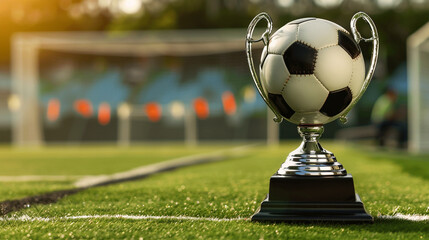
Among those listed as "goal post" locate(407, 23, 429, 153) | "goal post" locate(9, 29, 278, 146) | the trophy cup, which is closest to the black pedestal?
the trophy cup

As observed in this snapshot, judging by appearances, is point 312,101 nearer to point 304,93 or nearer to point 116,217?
point 304,93

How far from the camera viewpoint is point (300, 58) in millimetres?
2613

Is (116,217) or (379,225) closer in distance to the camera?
(379,225)

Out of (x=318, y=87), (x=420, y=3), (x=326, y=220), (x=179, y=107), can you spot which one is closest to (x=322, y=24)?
(x=318, y=87)

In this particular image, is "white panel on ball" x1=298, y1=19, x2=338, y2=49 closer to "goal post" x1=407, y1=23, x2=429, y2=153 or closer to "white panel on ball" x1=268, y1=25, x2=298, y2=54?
"white panel on ball" x1=268, y1=25, x2=298, y2=54

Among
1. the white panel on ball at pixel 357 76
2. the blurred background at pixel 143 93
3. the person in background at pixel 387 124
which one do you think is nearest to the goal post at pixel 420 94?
the person in background at pixel 387 124

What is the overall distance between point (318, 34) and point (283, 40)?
176 mm

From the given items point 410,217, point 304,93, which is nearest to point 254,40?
point 304,93

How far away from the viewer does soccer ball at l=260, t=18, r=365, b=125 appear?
2600 mm

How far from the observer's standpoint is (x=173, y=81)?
19.5 meters

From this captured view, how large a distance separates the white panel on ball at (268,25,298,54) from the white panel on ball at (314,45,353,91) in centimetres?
16

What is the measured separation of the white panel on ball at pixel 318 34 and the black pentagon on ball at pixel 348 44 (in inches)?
1.0

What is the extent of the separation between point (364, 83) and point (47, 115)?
17653 millimetres

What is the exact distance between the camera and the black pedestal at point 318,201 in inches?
99.3
